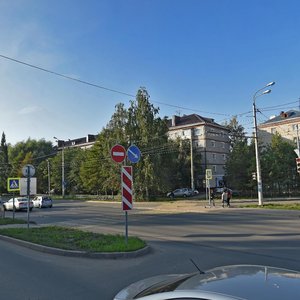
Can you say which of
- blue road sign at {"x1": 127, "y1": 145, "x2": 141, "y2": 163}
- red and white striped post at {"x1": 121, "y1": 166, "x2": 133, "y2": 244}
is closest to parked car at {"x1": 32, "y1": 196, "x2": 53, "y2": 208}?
blue road sign at {"x1": 127, "y1": 145, "x2": 141, "y2": 163}

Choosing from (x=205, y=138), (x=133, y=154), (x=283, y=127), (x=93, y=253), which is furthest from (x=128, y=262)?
(x=283, y=127)

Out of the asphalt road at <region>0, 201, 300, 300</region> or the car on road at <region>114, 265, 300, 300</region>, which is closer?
the car on road at <region>114, 265, 300, 300</region>

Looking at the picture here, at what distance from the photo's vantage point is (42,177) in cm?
9569

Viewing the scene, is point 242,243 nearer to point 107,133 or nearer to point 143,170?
point 143,170

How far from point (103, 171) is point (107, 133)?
5.89 m

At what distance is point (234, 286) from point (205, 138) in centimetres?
7802

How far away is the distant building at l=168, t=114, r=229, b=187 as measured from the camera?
80.1m

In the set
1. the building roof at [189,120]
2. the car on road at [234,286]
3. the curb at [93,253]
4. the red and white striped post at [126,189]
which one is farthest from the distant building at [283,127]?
the car on road at [234,286]

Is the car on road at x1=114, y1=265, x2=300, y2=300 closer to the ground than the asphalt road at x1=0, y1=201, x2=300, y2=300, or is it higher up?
higher up

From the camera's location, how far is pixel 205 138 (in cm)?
7981

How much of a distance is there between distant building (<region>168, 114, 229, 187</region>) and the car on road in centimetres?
7371

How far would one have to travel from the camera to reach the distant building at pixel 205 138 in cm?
8006

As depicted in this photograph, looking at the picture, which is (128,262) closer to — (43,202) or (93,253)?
(93,253)

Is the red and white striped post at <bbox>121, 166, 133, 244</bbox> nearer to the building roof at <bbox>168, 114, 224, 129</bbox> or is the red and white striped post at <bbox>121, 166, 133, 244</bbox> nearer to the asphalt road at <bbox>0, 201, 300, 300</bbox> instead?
the asphalt road at <bbox>0, 201, 300, 300</bbox>
